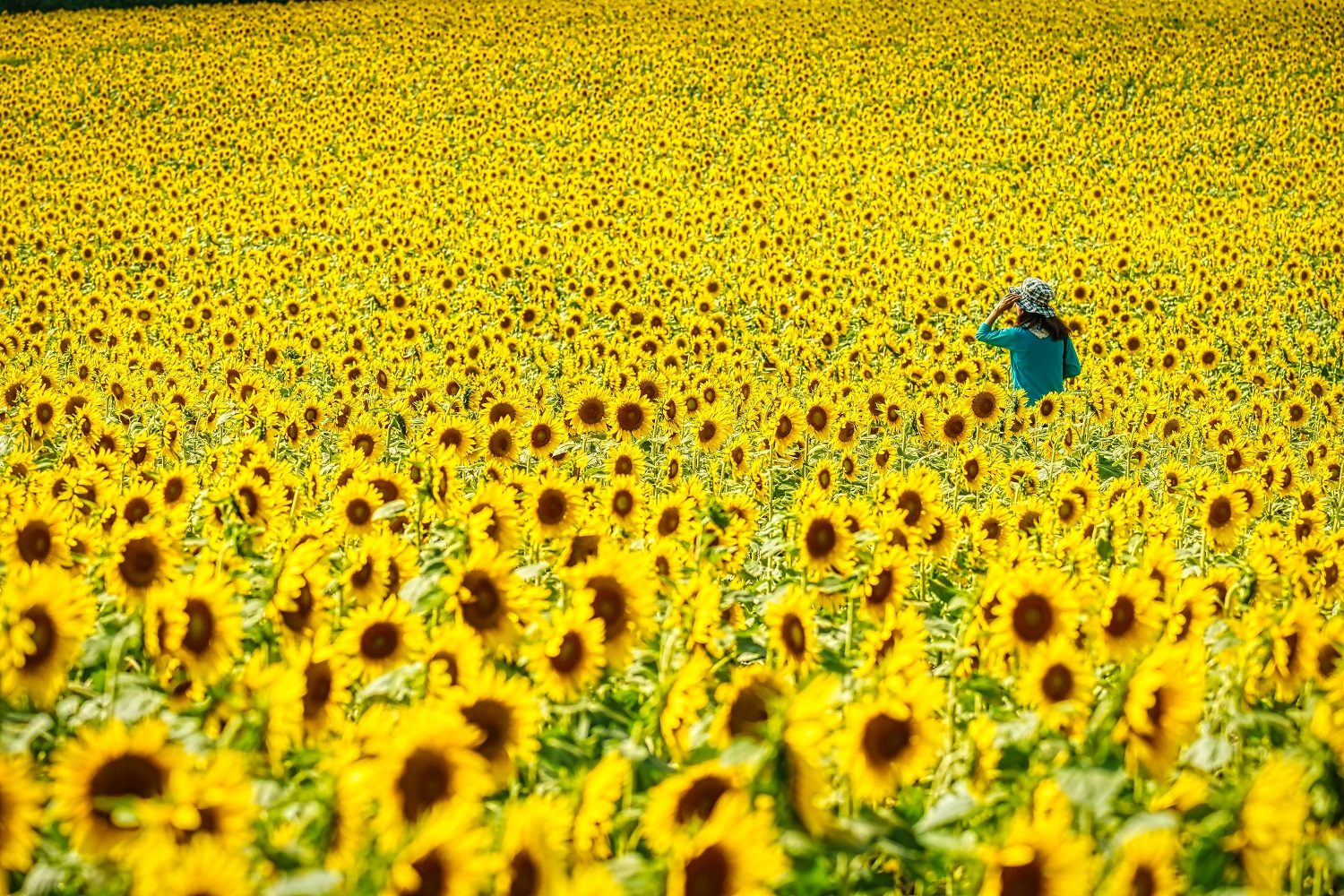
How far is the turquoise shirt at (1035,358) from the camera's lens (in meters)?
8.74

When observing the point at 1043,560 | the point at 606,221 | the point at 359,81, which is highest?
the point at 359,81

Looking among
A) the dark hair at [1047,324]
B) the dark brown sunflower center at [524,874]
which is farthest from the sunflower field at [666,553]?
the dark hair at [1047,324]

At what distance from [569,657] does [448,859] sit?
1025 mm

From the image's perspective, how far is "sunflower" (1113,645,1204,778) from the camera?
2.40 m

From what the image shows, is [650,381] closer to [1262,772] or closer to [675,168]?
[1262,772]

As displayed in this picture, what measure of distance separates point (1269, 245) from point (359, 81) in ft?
80.4

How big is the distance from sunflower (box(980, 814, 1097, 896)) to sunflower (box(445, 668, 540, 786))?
→ 3.15ft

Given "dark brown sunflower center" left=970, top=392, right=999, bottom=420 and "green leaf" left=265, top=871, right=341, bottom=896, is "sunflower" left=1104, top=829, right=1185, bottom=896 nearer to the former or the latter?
"green leaf" left=265, top=871, right=341, bottom=896

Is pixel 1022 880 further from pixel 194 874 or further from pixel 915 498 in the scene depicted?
pixel 915 498

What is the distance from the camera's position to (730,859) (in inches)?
72.6

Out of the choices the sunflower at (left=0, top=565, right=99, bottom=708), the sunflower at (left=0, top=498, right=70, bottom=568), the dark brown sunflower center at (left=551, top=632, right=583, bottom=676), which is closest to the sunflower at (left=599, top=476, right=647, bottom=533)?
the dark brown sunflower center at (left=551, top=632, right=583, bottom=676)

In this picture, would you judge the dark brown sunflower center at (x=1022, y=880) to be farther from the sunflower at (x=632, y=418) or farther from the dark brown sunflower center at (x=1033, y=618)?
the sunflower at (x=632, y=418)

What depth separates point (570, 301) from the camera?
1389 centimetres

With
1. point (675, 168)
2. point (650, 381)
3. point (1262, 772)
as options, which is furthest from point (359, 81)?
point (1262, 772)
